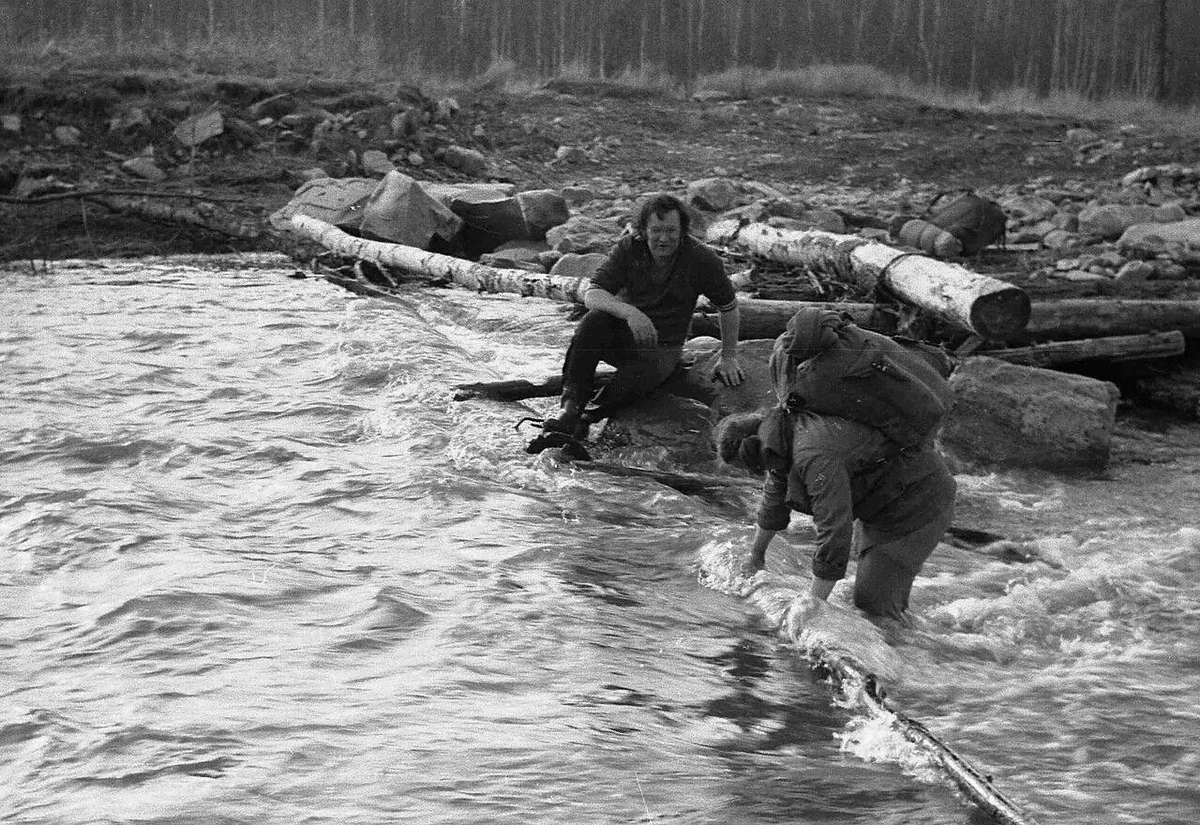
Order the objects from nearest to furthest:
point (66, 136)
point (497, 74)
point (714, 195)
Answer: point (714, 195) → point (66, 136) → point (497, 74)

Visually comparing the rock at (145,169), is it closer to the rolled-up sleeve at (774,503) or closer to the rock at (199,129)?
the rock at (199,129)

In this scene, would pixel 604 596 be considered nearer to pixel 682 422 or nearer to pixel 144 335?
pixel 682 422

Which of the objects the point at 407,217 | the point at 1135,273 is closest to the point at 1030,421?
the point at 1135,273

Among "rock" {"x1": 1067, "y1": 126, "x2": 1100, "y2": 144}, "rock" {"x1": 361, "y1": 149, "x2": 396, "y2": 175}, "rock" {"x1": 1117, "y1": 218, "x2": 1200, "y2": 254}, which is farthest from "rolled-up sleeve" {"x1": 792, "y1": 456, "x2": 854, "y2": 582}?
"rock" {"x1": 1067, "y1": 126, "x2": 1100, "y2": 144}

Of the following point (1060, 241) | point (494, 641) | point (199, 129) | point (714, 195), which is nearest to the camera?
point (494, 641)

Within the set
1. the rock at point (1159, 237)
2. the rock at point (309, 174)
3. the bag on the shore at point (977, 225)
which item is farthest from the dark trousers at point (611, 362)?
the rock at point (309, 174)

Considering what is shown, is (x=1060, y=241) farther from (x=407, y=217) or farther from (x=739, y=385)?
(x=739, y=385)

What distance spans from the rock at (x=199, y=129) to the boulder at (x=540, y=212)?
20.5 ft

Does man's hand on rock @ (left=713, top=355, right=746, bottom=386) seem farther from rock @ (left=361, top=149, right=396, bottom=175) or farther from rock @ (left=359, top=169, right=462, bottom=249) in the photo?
rock @ (left=361, top=149, right=396, bottom=175)

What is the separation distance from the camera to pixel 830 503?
470 cm

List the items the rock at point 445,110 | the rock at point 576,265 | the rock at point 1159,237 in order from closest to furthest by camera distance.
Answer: the rock at point 576,265
the rock at point 1159,237
the rock at point 445,110

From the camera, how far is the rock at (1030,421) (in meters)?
7.51

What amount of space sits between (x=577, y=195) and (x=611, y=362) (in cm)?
1027

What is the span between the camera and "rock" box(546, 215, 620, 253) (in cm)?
1401
